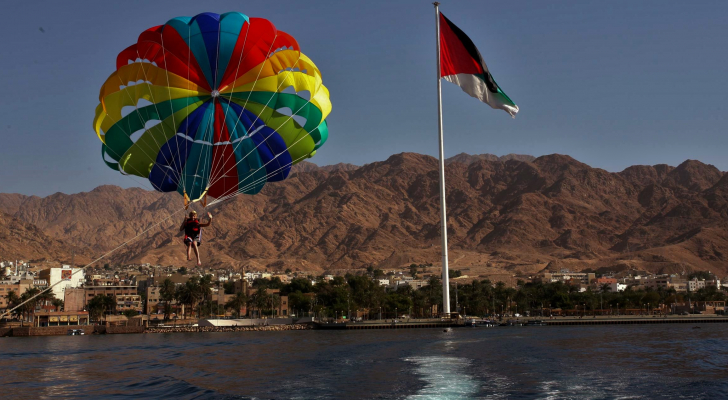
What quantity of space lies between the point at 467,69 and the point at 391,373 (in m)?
15.9

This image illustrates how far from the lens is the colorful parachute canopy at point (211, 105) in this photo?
1196 inches

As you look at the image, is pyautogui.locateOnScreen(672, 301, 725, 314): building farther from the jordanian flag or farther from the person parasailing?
the person parasailing

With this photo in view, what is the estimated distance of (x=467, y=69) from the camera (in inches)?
1545

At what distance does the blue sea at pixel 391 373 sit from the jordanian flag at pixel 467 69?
13.6 m

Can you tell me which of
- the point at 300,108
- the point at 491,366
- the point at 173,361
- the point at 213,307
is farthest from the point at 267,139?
the point at 213,307

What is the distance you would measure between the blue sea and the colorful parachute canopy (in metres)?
9.59

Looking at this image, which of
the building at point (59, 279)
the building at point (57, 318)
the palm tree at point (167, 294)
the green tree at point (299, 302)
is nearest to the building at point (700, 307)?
the green tree at point (299, 302)

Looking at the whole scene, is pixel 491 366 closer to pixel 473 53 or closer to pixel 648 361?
pixel 648 361

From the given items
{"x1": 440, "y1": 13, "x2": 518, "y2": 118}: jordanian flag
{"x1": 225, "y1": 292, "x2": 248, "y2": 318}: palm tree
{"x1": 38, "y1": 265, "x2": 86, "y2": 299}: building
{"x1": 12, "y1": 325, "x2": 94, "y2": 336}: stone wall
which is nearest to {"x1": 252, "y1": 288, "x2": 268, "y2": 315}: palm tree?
{"x1": 225, "y1": 292, "x2": 248, "y2": 318}: palm tree

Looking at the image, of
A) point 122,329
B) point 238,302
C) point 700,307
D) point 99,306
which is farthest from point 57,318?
point 700,307

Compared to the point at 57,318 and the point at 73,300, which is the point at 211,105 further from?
the point at 73,300

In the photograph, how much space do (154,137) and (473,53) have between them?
1678 cm

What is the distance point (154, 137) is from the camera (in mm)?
31953

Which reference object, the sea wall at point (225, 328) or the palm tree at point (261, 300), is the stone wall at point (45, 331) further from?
the palm tree at point (261, 300)
